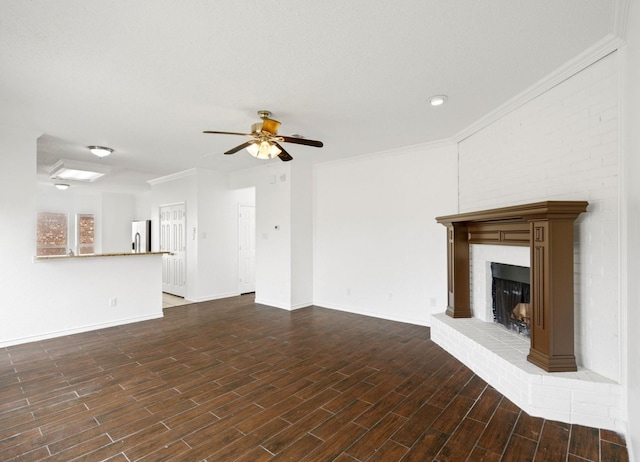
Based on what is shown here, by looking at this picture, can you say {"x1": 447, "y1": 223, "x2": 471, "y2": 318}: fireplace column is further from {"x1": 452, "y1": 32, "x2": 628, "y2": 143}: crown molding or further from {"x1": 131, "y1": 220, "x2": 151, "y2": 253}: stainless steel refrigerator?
{"x1": 131, "y1": 220, "x2": 151, "y2": 253}: stainless steel refrigerator

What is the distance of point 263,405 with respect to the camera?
259 cm

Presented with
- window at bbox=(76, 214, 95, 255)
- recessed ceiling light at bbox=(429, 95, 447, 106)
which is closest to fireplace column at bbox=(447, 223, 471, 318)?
recessed ceiling light at bbox=(429, 95, 447, 106)

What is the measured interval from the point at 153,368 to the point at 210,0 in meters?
3.31

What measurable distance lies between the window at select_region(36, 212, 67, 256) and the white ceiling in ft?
21.3

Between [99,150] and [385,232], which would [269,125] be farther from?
[99,150]

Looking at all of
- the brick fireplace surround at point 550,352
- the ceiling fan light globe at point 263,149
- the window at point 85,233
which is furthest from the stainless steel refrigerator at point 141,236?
the brick fireplace surround at point 550,352

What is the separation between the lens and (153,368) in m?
3.31

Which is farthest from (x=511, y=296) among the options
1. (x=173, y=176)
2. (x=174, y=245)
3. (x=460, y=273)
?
(x=173, y=176)

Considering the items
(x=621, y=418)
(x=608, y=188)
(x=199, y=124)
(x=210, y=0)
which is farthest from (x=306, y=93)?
(x=621, y=418)

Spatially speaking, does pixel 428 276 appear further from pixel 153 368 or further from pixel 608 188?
pixel 153 368

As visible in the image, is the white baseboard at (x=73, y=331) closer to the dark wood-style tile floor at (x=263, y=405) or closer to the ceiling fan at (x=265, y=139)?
the dark wood-style tile floor at (x=263, y=405)

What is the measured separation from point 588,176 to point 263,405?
3.16 meters

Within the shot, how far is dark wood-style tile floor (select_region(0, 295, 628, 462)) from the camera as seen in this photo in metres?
2.05

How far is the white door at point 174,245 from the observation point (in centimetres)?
693
